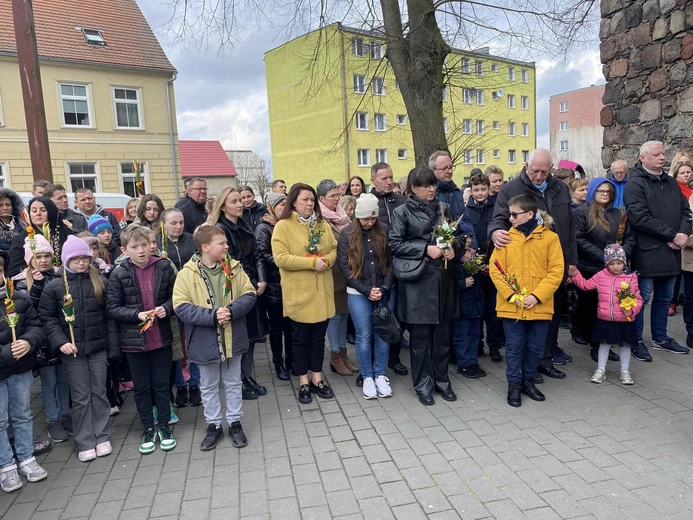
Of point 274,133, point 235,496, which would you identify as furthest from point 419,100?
point 274,133

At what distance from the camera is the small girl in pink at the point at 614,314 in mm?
4586

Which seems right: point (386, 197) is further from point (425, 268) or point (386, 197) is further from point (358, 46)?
point (358, 46)

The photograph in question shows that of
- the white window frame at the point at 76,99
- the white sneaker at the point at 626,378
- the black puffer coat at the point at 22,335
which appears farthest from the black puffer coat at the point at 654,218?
the white window frame at the point at 76,99

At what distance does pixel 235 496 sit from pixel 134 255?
1.95 meters

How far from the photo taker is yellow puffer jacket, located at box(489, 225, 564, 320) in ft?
13.8

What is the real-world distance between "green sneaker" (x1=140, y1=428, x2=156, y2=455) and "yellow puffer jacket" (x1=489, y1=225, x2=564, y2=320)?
3.13m

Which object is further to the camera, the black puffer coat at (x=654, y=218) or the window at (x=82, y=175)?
the window at (x=82, y=175)

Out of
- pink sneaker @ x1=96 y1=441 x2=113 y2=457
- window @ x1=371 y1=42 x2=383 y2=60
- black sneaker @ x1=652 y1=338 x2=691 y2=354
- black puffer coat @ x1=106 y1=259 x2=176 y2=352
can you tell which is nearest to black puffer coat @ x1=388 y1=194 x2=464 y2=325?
black puffer coat @ x1=106 y1=259 x2=176 y2=352

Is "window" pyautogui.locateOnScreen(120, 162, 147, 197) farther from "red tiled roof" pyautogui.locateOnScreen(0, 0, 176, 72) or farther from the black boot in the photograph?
the black boot

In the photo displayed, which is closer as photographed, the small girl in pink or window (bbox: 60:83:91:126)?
the small girl in pink

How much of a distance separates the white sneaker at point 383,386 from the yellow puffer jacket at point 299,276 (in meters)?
0.80

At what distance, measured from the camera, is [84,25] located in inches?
907

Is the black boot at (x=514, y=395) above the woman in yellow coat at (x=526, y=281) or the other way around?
the other way around

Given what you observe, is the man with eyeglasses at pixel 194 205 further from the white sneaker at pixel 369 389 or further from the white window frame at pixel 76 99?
the white window frame at pixel 76 99
